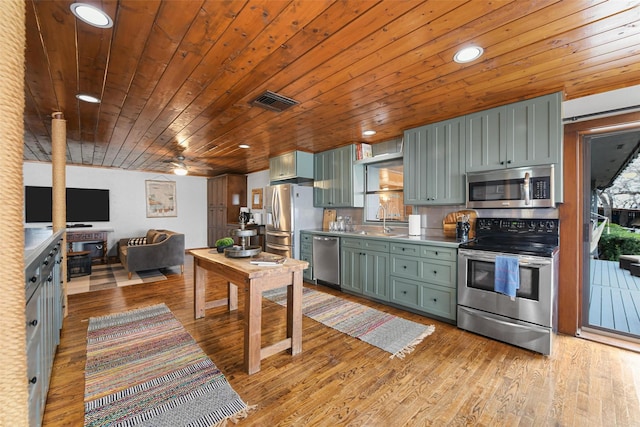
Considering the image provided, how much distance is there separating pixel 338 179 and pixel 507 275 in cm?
277

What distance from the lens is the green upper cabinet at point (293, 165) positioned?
4957 millimetres

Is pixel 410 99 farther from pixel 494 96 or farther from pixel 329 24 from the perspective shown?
pixel 329 24

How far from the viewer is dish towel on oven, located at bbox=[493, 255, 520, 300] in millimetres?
2574

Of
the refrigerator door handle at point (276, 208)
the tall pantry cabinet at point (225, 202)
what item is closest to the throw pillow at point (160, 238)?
the tall pantry cabinet at point (225, 202)

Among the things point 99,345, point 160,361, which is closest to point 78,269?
point 99,345

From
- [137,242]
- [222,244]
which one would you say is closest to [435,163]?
[222,244]

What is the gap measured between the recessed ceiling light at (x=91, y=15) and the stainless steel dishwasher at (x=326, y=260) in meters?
3.35

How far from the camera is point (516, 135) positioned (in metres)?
2.79

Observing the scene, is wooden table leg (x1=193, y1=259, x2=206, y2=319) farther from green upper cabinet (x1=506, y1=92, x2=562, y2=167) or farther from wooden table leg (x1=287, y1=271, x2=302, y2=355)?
green upper cabinet (x1=506, y1=92, x2=562, y2=167)

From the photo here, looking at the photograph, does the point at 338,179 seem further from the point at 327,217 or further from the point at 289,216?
the point at 289,216

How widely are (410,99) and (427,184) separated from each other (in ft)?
3.71

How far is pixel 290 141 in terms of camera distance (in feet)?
→ 14.2

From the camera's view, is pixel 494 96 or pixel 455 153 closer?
pixel 494 96

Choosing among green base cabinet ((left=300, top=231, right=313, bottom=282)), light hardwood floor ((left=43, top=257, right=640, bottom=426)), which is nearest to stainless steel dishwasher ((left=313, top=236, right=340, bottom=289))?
green base cabinet ((left=300, top=231, right=313, bottom=282))
